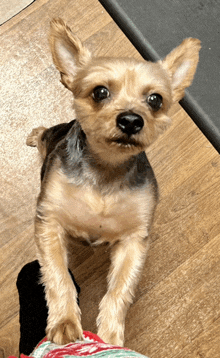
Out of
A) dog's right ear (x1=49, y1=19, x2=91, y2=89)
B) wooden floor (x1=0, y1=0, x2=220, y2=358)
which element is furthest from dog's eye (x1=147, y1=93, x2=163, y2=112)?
wooden floor (x1=0, y1=0, x2=220, y2=358)

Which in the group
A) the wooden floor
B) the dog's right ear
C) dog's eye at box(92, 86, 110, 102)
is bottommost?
the wooden floor

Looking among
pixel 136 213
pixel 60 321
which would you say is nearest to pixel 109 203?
pixel 136 213

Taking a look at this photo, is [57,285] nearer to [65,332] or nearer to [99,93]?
[65,332]

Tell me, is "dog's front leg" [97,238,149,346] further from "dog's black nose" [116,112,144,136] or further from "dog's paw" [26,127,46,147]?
"dog's paw" [26,127,46,147]

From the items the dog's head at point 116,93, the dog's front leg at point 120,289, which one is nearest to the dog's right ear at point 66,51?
the dog's head at point 116,93

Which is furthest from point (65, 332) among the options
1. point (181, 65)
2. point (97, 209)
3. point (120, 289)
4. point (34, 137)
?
point (181, 65)

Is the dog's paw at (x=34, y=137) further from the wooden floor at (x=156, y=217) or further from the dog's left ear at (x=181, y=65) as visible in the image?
the dog's left ear at (x=181, y=65)
